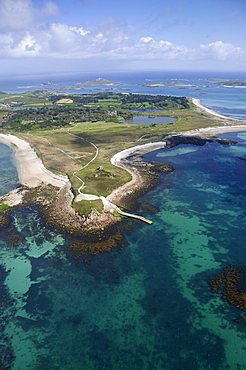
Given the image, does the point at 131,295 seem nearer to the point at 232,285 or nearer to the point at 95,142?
the point at 232,285

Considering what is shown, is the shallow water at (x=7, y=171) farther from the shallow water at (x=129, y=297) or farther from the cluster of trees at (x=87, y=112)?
the cluster of trees at (x=87, y=112)


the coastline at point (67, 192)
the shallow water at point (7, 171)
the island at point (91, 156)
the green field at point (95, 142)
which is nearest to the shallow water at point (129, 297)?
the coastline at point (67, 192)

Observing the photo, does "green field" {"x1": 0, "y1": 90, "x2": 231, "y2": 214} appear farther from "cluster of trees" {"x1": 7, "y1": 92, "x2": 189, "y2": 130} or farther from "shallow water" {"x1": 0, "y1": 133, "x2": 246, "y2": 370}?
"shallow water" {"x1": 0, "y1": 133, "x2": 246, "y2": 370}

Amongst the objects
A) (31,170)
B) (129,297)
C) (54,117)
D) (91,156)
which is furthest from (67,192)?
(54,117)

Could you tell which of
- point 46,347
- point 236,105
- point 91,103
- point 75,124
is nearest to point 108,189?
point 46,347

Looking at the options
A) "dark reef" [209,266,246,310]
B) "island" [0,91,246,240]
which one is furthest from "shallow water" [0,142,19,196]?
"dark reef" [209,266,246,310]

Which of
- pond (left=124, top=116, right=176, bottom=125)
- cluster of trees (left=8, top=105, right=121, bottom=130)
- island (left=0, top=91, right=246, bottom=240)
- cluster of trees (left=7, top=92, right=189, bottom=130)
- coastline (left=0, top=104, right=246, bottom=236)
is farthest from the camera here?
pond (left=124, top=116, right=176, bottom=125)
